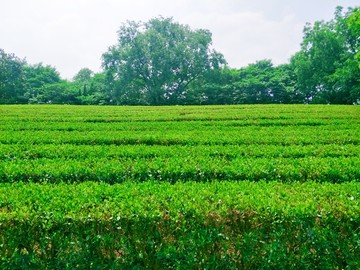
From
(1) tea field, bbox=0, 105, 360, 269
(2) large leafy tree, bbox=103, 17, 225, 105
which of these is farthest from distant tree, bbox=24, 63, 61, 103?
(1) tea field, bbox=0, 105, 360, 269

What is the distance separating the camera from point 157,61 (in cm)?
4878

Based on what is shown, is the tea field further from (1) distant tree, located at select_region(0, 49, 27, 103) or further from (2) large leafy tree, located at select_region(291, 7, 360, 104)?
(1) distant tree, located at select_region(0, 49, 27, 103)

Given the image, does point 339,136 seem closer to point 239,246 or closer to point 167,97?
point 239,246

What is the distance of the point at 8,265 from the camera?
13.2 ft

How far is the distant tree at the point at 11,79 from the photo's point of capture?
50.4 meters

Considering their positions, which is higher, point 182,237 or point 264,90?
point 264,90

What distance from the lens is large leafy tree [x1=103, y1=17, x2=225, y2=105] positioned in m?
48.8

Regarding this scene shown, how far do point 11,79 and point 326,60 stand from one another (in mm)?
46019

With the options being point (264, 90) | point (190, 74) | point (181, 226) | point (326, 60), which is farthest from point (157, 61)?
point (181, 226)

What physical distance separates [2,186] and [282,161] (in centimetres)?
552

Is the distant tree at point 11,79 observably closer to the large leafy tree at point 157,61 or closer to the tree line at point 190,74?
the tree line at point 190,74

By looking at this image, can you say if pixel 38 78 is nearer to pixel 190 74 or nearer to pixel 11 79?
pixel 11 79

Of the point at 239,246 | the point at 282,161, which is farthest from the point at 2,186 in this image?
the point at 282,161

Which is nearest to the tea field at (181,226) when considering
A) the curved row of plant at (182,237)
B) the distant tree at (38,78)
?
the curved row of plant at (182,237)
